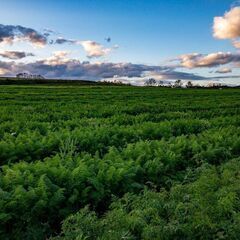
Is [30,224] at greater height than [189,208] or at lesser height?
lesser

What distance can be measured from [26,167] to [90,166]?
1205mm

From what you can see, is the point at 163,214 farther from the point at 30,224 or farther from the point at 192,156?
the point at 192,156

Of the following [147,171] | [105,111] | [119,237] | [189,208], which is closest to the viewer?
[119,237]

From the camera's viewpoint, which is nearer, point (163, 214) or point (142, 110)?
point (163, 214)

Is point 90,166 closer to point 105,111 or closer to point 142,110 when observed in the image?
point 105,111

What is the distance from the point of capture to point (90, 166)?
8930mm

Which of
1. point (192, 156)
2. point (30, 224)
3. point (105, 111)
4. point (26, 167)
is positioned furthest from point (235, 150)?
point (105, 111)

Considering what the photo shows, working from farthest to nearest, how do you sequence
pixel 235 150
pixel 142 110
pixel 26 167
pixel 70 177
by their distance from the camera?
1. pixel 142 110
2. pixel 235 150
3. pixel 26 167
4. pixel 70 177

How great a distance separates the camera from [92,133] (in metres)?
13.5

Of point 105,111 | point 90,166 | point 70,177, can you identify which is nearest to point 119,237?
point 70,177

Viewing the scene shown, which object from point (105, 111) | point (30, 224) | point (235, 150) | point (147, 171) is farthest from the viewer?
point (105, 111)

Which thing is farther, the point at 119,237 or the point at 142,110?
the point at 142,110

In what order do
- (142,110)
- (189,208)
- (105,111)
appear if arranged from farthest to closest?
(142,110) < (105,111) < (189,208)

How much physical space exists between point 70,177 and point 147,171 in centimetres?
195
